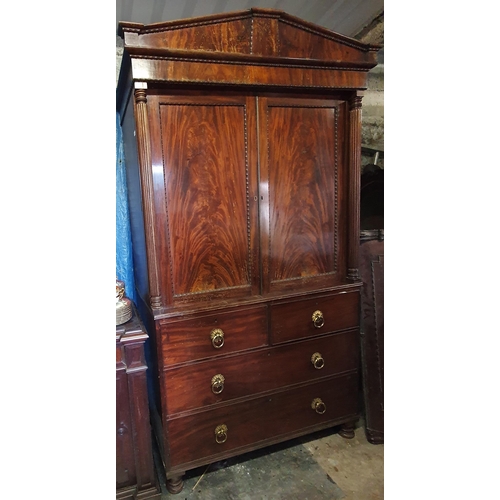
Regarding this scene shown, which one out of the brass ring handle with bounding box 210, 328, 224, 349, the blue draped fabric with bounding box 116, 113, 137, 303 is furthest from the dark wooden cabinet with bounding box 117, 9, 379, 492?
the blue draped fabric with bounding box 116, 113, 137, 303

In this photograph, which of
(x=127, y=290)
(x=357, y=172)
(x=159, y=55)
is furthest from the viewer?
(x=127, y=290)

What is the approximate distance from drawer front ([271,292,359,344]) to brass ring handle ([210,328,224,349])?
0.25m

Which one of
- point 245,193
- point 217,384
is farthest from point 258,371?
point 245,193

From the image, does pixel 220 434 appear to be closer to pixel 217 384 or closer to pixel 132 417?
pixel 217 384

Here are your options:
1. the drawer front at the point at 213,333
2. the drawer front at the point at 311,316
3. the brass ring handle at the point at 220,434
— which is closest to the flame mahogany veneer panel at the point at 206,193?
the drawer front at the point at 213,333

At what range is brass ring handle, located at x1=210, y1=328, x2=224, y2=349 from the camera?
4.79 ft

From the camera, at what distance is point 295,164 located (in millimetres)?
1572

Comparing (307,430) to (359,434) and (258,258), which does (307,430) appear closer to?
(359,434)

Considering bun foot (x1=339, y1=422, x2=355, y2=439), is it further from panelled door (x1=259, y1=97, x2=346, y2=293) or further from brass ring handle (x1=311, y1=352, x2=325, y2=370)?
panelled door (x1=259, y1=97, x2=346, y2=293)

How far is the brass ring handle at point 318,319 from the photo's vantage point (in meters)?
1.65

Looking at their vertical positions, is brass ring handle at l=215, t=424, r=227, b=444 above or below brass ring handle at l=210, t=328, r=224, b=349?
below

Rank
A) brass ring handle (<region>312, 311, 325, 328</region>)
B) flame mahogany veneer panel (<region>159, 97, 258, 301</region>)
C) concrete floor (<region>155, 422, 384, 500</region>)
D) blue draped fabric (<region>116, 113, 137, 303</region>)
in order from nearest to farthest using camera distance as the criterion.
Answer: flame mahogany veneer panel (<region>159, 97, 258, 301</region>)
concrete floor (<region>155, 422, 384, 500</region>)
brass ring handle (<region>312, 311, 325, 328</region>)
blue draped fabric (<region>116, 113, 137, 303</region>)
